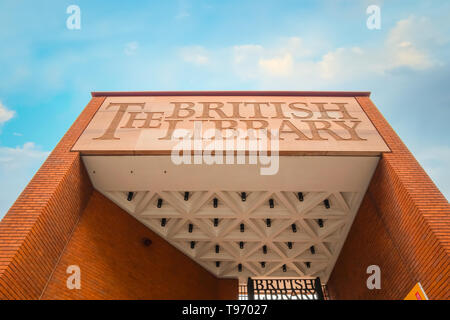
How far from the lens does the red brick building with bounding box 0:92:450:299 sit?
5.21m

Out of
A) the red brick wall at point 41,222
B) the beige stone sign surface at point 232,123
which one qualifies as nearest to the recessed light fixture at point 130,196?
the red brick wall at point 41,222

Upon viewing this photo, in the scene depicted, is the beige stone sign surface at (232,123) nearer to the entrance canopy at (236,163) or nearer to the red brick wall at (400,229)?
the entrance canopy at (236,163)

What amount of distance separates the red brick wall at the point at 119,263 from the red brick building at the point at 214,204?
0.03 m

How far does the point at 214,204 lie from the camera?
811 cm

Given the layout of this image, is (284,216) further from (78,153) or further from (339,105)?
(78,153)

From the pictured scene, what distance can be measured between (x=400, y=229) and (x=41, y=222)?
779 centimetres

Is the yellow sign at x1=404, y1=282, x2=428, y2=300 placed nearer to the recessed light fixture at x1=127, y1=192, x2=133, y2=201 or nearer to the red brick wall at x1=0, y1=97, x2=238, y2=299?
the red brick wall at x1=0, y1=97, x2=238, y2=299

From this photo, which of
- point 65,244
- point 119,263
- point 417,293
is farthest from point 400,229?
point 65,244

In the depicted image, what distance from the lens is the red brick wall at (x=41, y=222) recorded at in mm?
4480

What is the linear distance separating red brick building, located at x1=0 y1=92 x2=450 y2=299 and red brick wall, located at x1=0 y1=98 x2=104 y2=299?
25mm

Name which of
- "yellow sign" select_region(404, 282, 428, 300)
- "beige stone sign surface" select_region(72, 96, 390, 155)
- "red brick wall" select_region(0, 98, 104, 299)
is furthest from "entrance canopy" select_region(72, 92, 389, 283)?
"yellow sign" select_region(404, 282, 428, 300)

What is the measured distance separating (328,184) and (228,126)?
11.0ft

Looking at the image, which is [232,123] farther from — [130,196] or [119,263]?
[119,263]

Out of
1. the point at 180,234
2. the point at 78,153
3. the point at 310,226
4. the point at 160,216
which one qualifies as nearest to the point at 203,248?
the point at 180,234
